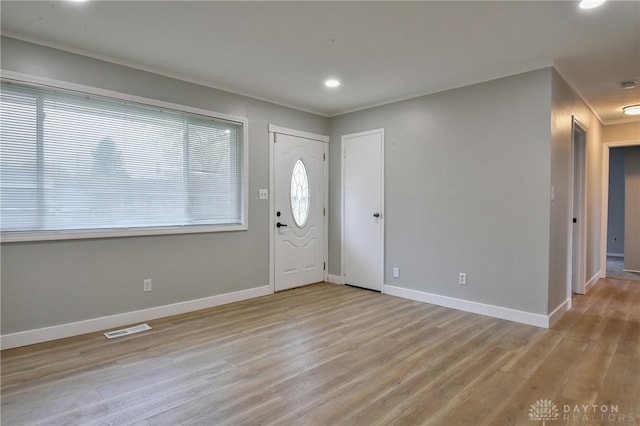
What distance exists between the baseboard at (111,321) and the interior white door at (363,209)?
1538 millimetres

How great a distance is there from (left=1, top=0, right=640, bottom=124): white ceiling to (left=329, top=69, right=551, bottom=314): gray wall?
311 mm

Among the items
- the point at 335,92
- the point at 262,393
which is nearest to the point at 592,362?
the point at 262,393

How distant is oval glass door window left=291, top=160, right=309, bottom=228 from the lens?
5.00 meters

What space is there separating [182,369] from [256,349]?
0.59 meters

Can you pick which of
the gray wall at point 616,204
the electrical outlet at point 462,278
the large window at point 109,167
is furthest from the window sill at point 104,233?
the gray wall at point 616,204

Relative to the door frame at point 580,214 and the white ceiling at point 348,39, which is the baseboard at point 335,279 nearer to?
the white ceiling at point 348,39

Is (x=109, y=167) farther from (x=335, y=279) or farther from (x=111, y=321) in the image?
(x=335, y=279)

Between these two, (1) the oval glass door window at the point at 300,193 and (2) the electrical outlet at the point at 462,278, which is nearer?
(2) the electrical outlet at the point at 462,278

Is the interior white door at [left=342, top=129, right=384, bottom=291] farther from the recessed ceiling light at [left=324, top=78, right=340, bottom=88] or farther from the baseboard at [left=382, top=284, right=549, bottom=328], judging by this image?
the recessed ceiling light at [left=324, top=78, right=340, bottom=88]

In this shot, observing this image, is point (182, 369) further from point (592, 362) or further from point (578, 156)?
point (578, 156)

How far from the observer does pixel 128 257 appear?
3465 mm

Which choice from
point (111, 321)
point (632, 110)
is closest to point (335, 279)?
point (111, 321)

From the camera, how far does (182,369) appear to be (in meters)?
2.54

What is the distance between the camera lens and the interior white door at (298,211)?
15.7ft
